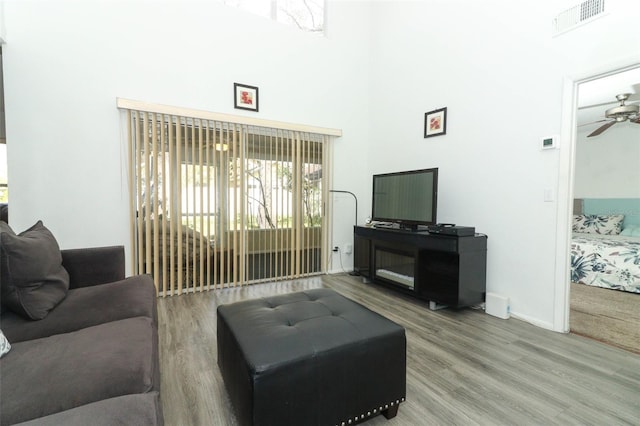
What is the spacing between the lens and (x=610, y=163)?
5094 mm

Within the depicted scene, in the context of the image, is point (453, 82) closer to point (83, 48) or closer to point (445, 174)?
point (445, 174)

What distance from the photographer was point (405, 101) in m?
3.78

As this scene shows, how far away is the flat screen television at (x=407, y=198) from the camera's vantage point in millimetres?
2939

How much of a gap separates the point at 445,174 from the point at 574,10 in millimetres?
1635

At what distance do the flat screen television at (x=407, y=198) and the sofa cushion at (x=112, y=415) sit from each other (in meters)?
2.70

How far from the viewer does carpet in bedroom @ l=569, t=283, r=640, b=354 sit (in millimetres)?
2209

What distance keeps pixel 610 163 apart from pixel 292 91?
5.67 metres

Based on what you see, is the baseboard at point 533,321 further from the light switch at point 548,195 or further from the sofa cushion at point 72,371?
the sofa cushion at point 72,371

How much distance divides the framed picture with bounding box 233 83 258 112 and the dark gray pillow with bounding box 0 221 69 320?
8.05ft

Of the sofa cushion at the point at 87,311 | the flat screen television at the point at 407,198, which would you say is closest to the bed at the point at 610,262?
the flat screen television at the point at 407,198

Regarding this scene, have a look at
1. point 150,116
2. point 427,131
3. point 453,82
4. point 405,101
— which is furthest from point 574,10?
point 150,116

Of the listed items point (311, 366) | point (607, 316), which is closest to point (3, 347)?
point (311, 366)

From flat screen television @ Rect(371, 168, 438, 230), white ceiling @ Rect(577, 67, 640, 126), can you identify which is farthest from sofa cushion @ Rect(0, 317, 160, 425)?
white ceiling @ Rect(577, 67, 640, 126)

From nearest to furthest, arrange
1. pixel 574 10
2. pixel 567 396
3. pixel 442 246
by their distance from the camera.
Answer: pixel 567 396 → pixel 574 10 → pixel 442 246
